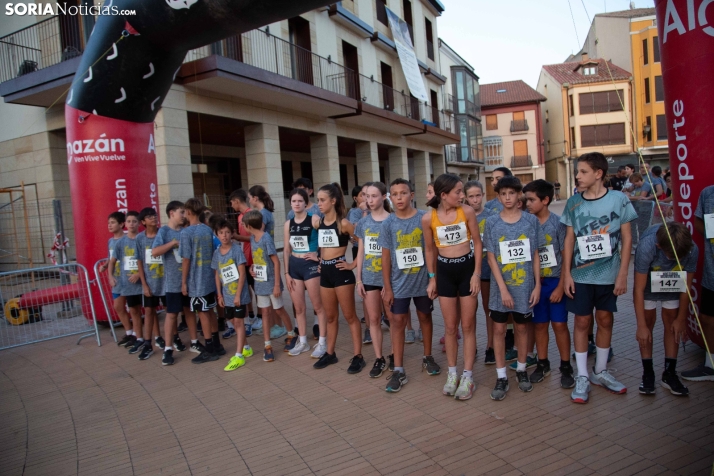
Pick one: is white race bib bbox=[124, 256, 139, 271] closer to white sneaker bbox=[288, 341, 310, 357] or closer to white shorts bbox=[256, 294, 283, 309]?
white shorts bbox=[256, 294, 283, 309]

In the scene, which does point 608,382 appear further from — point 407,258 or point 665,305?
point 407,258

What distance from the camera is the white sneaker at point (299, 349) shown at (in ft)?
18.8

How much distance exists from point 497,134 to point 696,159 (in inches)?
1976

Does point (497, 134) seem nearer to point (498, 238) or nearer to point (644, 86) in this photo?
point (644, 86)

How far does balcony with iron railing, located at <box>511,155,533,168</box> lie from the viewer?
50750mm

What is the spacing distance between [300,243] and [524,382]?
8.94 ft

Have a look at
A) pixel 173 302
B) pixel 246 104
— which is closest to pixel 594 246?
pixel 173 302

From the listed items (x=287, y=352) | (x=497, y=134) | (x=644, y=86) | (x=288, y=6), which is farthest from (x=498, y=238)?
(x=497, y=134)

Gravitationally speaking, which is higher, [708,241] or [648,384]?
[708,241]

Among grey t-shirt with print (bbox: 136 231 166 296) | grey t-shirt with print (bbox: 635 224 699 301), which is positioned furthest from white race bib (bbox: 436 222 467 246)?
grey t-shirt with print (bbox: 136 231 166 296)

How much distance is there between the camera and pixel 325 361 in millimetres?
5246

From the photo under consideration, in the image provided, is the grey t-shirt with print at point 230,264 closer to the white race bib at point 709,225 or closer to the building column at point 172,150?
the white race bib at point 709,225

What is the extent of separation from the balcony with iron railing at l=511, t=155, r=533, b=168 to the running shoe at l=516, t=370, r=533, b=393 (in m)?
50.0

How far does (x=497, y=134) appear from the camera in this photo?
171ft
